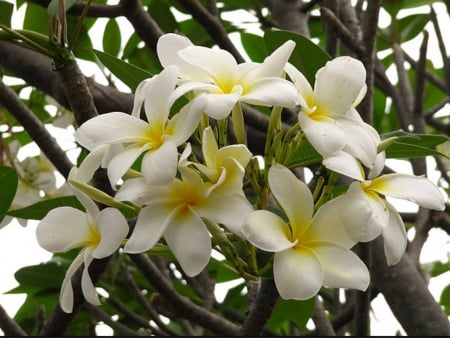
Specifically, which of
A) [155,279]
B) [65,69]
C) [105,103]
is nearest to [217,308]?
[155,279]

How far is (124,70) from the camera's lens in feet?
2.38

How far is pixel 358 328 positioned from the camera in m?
0.99

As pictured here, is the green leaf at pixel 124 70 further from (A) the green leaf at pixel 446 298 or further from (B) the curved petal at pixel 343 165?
(A) the green leaf at pixel 446 298

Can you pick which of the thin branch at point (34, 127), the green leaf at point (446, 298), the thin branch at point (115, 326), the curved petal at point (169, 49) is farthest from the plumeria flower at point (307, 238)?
the green leaf at point (446, 298)

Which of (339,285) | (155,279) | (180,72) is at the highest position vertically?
(180,72)

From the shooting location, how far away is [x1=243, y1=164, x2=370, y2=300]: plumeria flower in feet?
1.77

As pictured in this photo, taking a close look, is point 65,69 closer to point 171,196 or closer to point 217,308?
point 171,196

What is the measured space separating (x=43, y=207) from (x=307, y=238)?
0.39 metres

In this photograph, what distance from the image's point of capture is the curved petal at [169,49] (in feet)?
2.04

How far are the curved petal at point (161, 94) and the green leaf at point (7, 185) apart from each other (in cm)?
32

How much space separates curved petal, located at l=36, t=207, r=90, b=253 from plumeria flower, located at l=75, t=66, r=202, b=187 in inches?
2.7

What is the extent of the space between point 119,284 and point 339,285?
988mm

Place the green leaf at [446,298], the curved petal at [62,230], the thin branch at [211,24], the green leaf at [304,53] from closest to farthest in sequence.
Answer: the curved petal at [62,230] → the green leaf at [304,53] → the thin branch at [211,24] → the green leaf at [446,298]

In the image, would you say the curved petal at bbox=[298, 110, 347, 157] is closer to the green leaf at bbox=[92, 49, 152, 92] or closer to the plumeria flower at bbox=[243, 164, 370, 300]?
the plumeria flower at bbox=[243, 164, 370, 300]
